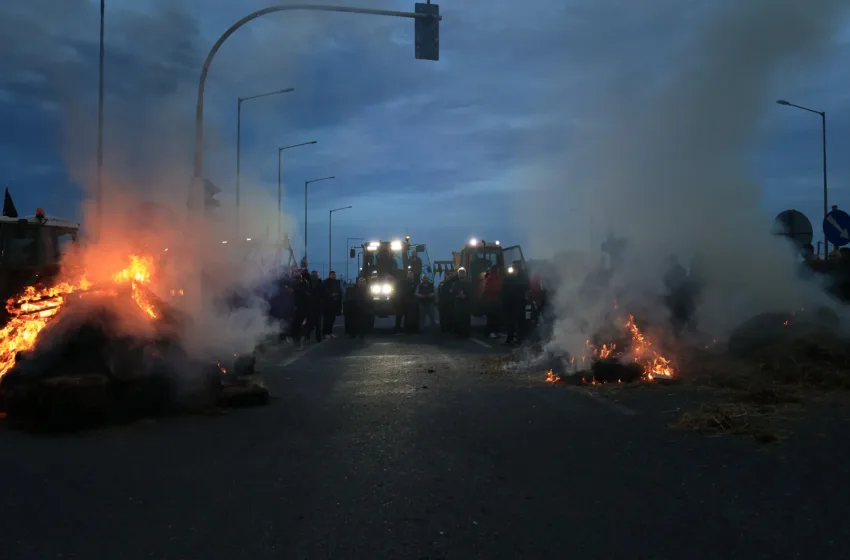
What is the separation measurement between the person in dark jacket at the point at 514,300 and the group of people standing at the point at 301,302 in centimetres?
527

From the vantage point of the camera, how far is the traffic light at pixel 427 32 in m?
14.9

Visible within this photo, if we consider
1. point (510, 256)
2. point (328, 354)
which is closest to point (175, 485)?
point (328, 354)

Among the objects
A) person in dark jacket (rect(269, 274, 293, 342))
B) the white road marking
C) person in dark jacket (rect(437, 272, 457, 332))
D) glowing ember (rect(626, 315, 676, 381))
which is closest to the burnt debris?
the white road marking

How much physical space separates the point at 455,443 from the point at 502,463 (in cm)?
89

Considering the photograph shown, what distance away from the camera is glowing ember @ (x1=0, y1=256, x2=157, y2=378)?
9570 mm

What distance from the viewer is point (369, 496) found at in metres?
5.43

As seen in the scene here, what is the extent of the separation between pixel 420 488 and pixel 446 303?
A: 1770cm

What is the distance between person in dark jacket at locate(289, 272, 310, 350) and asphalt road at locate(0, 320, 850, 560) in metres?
10.9

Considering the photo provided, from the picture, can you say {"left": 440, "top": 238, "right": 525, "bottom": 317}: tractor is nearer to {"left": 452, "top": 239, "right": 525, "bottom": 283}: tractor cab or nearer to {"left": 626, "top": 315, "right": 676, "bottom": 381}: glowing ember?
{"left": 452, "top": 239, "right": 525, "bottom": 283}: tractor cab

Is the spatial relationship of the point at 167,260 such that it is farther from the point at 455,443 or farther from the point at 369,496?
the point at 369,496

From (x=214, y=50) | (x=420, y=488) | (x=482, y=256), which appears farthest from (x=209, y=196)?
(x=482, y=256)

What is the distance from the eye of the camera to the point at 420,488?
5645 mm

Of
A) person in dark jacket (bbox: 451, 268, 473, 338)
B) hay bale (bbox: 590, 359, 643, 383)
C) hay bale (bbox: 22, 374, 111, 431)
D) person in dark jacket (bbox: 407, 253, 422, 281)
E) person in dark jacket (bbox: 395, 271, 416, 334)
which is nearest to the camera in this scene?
hay bale (bbox: 22, 374, 111, 431)

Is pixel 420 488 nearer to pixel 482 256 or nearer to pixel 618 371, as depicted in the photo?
pixel 618 371
